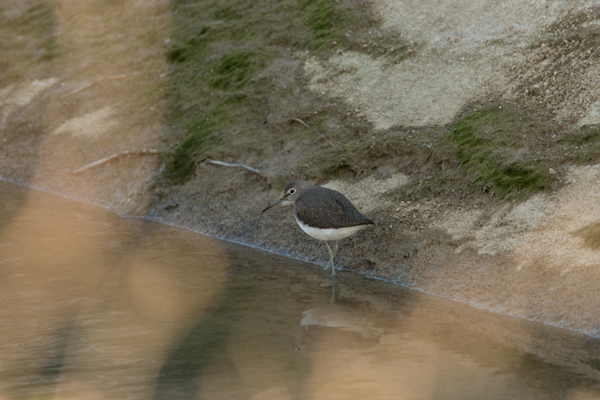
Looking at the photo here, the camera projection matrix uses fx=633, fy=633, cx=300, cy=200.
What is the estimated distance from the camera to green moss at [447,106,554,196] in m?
7.73

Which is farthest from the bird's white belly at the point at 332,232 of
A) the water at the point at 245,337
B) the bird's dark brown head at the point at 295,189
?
the bird's dark brown head at the point at 295,189

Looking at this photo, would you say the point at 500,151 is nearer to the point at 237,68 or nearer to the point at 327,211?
the point at 327,211

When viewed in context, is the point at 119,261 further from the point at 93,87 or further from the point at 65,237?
the point at 93,87

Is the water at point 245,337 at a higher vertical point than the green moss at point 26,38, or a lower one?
lower

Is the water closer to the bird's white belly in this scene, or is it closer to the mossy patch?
the bird's white belly

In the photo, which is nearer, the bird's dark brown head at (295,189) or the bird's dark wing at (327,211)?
the bird's dark wing at (327,211)

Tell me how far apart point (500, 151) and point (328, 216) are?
97.5 inches

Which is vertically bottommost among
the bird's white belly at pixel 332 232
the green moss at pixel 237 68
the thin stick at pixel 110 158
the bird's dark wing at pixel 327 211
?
the thin stick at pixel 110 158

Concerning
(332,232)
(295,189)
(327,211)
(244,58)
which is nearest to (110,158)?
(244,58)

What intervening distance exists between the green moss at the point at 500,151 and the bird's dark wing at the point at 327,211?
5.55ft

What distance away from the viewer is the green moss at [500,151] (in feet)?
25.4

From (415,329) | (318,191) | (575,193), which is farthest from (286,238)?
(575,193)

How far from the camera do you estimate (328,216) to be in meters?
7.75

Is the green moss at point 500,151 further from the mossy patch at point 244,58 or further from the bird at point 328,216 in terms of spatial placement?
the mossy patch at point 244,58
